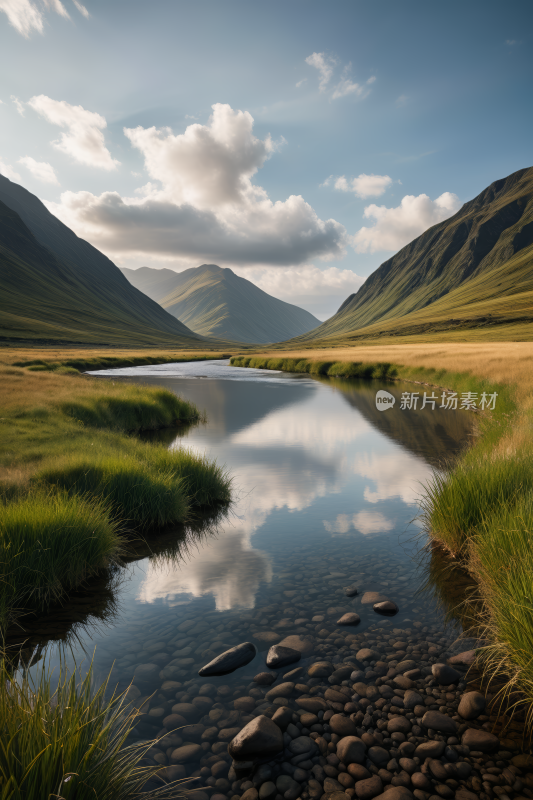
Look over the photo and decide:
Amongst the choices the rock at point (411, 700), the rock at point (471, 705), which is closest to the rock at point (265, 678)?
the rock at point (411, 700)

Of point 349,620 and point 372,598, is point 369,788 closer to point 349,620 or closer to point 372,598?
point 349,620

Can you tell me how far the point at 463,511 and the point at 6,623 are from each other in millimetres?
8737

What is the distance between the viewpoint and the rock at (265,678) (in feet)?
19.3

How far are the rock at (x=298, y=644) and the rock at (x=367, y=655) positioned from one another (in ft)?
2.30

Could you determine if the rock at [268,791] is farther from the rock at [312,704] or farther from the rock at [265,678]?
the rock at [265,678]

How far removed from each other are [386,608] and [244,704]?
3.14 m

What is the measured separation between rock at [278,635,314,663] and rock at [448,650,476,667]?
78.9 inches

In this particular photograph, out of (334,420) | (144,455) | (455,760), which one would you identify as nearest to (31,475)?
(144,455)

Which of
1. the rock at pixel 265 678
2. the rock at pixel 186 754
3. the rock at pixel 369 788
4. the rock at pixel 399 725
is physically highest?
the rock at pixel 399 725

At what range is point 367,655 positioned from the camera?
249 inches

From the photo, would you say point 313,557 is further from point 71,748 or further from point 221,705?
point 71,748

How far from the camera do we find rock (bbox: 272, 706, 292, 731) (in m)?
5.13

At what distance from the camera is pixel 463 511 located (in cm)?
945

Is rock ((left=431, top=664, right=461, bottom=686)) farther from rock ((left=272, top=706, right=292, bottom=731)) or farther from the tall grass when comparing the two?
the tall grass
